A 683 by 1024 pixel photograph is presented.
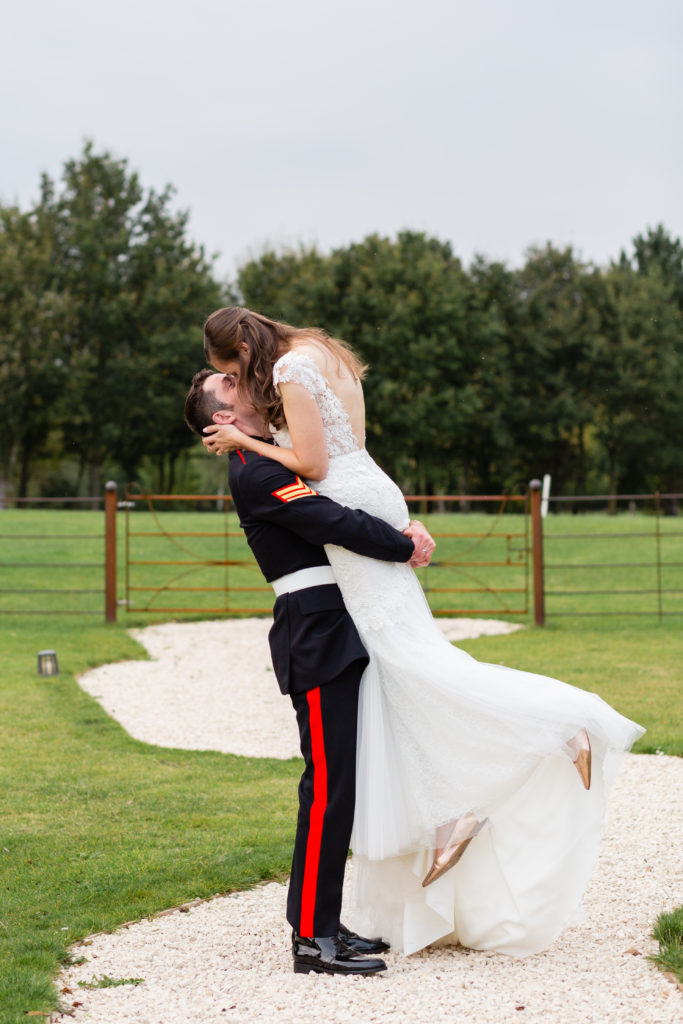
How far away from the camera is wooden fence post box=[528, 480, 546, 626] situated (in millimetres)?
12422

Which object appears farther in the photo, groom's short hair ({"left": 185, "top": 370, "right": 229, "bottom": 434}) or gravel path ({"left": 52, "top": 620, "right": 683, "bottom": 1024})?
groom's short hair ({"left": 185, "top": 370, "right": 229, "bottom": 434})

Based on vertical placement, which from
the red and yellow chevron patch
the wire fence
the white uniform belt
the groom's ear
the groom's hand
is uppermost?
the groom's ear

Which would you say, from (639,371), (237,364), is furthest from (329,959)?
(639,371)

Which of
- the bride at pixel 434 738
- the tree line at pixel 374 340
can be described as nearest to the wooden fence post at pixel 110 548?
the bride at pixel 434 738

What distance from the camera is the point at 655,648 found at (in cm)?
1104

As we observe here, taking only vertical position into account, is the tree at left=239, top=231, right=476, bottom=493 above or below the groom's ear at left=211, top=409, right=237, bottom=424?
above

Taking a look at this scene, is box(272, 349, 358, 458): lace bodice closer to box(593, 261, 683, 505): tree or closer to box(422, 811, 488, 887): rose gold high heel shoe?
box(422, 811, 488, 887): rose gold high heel shoe

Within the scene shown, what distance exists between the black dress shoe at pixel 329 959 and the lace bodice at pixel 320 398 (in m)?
1.50

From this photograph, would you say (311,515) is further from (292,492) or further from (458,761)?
(458,761)

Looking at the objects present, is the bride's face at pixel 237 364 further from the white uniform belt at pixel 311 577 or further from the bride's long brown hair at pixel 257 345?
the white uniform belt at pixel 311 577

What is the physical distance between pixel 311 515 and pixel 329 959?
4.45ft

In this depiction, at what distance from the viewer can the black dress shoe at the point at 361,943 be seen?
3.42 meters

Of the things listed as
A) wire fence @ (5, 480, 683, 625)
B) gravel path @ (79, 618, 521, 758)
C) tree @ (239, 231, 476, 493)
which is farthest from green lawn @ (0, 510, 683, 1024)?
tree @ (239, 231, 476, 493)

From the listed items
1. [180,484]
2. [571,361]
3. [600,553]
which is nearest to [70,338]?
[180,484]
